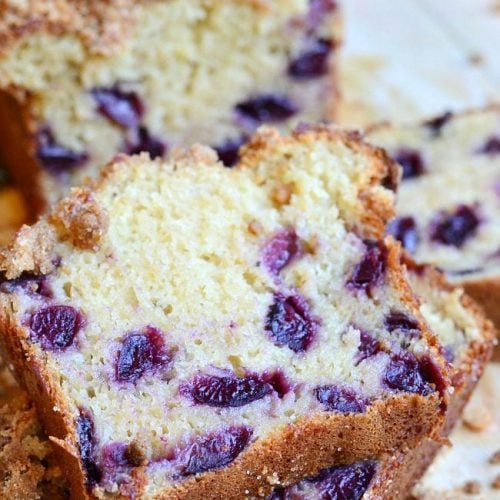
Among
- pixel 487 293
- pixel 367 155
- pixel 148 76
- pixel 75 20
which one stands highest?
pixel 75 20

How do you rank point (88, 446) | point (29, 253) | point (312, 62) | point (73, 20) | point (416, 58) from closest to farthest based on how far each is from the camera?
point (88, 446) → point (29, 253) → point (73, 20) → point (312, 62) → point (416, 58)

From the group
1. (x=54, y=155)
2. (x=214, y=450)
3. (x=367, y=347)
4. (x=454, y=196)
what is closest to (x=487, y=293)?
(x=454, y=196)

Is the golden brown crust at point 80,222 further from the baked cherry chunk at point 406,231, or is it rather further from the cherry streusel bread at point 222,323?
the baked cherry chunk at point 406,231

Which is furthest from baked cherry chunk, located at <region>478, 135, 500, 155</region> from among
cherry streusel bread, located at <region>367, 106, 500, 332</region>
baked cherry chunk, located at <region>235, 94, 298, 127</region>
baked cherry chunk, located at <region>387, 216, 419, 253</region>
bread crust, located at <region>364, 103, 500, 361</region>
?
baked cherry chunk, located at <region>235, 94, 298, 127</region>

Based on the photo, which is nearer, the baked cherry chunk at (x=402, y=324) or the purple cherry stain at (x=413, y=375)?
the purple cherry stain at (x=413, y=375)

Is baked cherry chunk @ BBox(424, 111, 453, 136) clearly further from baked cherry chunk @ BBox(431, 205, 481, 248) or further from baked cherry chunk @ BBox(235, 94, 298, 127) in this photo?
baked cherry chunk @ BBox(235, 94, 298, 127)

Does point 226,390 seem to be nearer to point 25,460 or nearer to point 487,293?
point 25,460

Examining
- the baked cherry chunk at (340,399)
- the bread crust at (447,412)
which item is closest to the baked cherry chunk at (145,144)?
the bread crust at (447,412)
